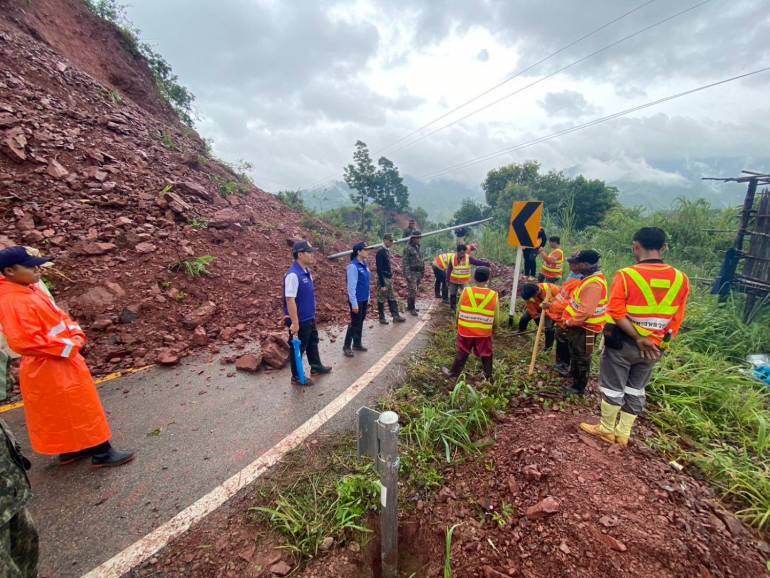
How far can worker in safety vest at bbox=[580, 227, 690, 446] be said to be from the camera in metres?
2.75

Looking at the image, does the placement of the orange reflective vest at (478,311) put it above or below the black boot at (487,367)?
above

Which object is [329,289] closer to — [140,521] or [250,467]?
[250,467]

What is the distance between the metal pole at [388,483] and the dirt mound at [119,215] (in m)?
3.96

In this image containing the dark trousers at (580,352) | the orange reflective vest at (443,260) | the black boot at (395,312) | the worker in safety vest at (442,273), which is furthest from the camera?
the worker in safety vest at (442,273)

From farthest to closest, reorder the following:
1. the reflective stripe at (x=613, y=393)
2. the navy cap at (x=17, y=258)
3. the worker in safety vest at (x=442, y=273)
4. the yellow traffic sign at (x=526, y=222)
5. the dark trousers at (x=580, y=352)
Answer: the worker in safety vest at (x=442, y=273) → the yellow traffic sign at (x=526, y=222) → the dark trousers at (x=580, y=352) → the reflective stripe at (x=613, y=393) → the navy cap at (x=17, y=258)

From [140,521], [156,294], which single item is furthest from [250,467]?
[156,294]

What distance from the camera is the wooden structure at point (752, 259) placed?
21.5 feet

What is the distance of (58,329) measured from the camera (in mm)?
2562

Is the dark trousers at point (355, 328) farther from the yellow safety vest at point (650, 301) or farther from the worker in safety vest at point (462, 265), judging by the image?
the yellow safety vest at point (650, 301)

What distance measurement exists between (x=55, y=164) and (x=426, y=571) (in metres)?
9.27

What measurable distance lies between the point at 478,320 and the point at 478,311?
0.12 m

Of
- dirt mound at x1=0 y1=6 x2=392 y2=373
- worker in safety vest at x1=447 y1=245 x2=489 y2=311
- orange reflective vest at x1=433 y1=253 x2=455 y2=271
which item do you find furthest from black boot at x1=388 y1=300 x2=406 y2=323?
orange reflective vest at x1=433 y1=253 x2=455 y2=271

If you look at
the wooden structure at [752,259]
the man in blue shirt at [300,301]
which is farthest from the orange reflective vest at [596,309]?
the wooden structure at [752,259]

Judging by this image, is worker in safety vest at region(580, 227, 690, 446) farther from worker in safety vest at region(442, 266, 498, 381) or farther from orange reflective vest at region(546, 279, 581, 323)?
orange reflective vest at region(546, 279, 581, 323)
